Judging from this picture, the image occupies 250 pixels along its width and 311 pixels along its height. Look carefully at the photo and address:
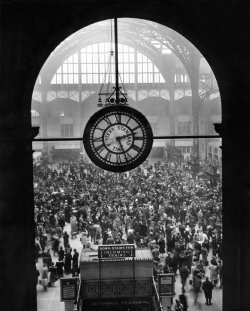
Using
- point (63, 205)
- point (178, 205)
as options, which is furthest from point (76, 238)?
point (178, 205)

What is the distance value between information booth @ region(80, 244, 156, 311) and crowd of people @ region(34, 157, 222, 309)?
1.41 metres

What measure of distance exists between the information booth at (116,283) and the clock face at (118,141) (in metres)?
4.51

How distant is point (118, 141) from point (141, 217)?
11502mm

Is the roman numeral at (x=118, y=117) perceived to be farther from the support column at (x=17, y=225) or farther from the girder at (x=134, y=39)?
the girder at (x=134, y=39)

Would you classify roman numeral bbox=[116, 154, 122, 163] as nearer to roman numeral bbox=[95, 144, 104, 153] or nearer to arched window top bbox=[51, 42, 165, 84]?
roman numeral bbox=[95, 144, 104, 153]

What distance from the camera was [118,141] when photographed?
6.16m

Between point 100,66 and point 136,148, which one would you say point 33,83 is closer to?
point 136,148

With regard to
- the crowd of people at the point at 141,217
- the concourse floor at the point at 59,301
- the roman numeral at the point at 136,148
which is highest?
the roman numeral at the point at 136,148

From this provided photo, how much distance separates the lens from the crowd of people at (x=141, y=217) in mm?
13359

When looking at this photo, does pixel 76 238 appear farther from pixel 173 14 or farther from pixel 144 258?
pixel 173 14

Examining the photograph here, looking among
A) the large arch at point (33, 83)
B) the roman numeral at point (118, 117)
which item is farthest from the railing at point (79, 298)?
the roman numeral at point (118, 117)

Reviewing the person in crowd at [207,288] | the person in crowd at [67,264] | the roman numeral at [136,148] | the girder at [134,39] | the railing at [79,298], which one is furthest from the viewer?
the girder at [134,39]

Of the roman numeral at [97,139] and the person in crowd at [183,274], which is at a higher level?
the roman numeral at [97,139]

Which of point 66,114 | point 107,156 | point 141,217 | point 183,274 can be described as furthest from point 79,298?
point 66,114
